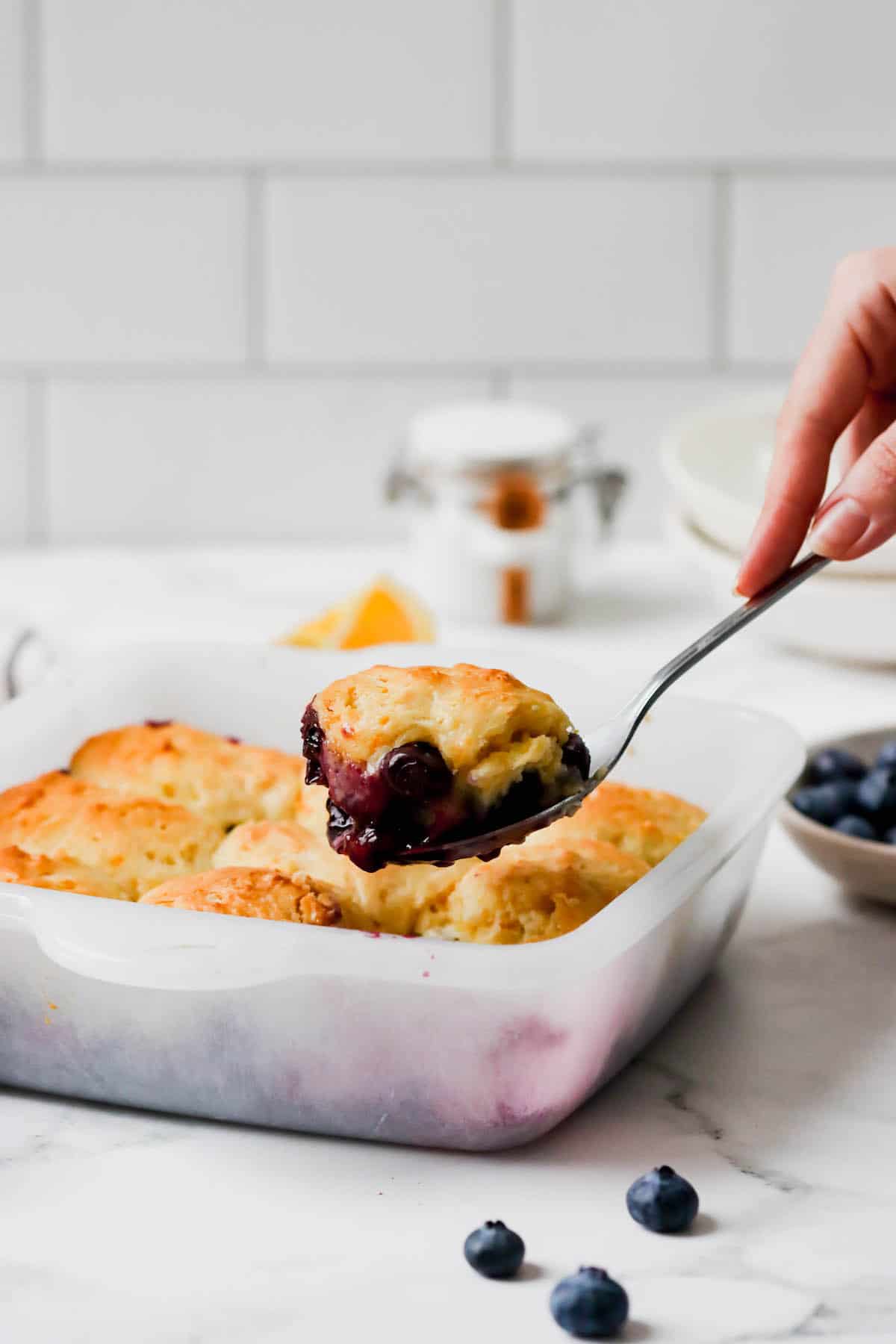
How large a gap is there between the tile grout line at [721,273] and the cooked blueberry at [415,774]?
57.8 inches

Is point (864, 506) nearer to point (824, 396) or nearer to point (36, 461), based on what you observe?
point (824, 396)

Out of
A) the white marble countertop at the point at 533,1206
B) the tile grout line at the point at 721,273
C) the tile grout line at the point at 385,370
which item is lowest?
the white marble countertop at the point at 533,1206

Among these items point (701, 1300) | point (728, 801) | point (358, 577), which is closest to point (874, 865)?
point (728, 801)

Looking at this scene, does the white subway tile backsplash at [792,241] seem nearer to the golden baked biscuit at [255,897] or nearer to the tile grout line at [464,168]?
the tile grout line at [464,168]

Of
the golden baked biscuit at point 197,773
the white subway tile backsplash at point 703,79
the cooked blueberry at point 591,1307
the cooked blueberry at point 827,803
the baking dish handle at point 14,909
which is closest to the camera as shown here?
the cooked blueberry at point 591,1307

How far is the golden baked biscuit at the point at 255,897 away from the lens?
95cm

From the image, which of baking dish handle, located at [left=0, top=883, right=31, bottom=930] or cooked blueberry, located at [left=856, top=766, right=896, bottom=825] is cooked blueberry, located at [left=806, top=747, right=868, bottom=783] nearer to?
cooked blueberry, located at [left=856, top=766, right=896, bottom=825]

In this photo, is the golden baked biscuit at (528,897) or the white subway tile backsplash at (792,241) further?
the white subway tile backsplash at (792,241)

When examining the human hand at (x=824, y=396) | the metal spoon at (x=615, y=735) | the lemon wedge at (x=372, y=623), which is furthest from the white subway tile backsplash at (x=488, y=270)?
the metal spoon at (x=615, y=735)

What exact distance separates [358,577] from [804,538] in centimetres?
108

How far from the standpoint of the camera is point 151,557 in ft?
7.55

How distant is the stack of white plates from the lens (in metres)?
1.76

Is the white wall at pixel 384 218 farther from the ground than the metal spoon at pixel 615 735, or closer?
farther from the ground

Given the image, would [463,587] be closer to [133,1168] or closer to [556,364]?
[556,364]
